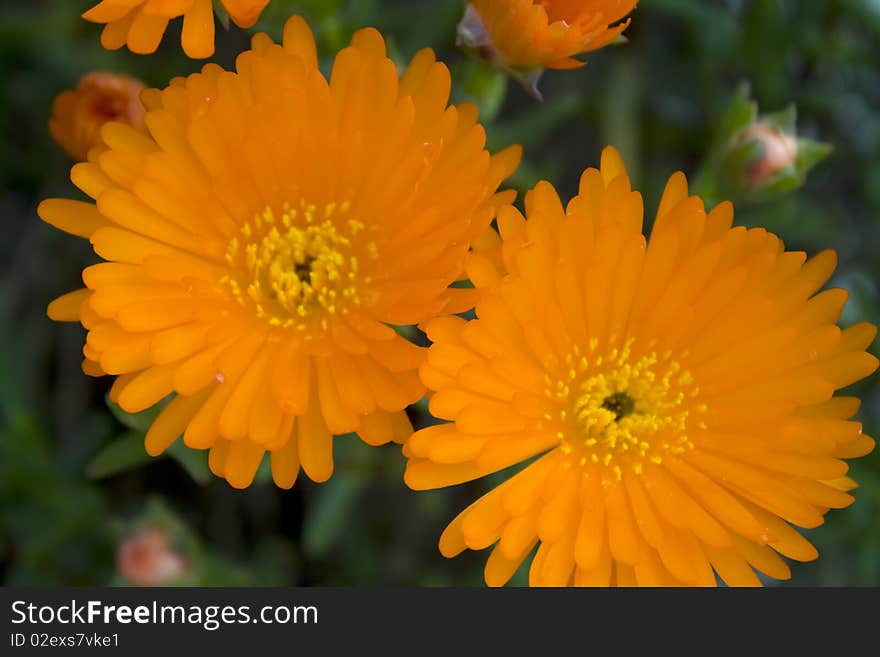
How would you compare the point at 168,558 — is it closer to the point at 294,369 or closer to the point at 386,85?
the point at 294,369

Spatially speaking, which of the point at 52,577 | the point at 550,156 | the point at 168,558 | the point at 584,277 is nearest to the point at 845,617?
the point at 584,277

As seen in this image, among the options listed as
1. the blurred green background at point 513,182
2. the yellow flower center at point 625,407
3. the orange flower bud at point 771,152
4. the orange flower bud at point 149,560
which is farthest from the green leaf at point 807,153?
the orange flower bud at point 149,560

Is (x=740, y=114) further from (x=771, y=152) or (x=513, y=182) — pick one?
(x=513, y=182)

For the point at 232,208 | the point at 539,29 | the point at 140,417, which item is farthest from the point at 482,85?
the point at 140,417

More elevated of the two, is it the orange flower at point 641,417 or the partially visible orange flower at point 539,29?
the partially visible orange flower at point 539,29

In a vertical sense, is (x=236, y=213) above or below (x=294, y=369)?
above

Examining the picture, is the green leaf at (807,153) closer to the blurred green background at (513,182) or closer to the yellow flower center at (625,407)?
the blurred green background at (513,182)
